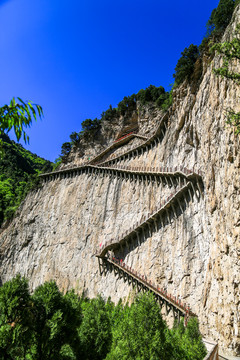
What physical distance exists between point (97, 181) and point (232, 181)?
24.4m

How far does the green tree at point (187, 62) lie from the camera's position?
29859 mm

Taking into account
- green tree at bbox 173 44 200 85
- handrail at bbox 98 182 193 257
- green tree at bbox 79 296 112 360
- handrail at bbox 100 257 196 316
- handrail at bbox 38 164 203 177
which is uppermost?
green tree at bbox 173 44 200 85

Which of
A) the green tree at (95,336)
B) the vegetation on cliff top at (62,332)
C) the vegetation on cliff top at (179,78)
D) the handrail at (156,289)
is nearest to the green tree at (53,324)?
the vegetation on cliff top at (62,332)

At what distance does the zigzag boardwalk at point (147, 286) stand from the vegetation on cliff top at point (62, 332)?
6193mm

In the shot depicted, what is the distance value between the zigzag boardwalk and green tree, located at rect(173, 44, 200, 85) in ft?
69.8

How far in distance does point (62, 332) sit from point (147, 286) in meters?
12.0

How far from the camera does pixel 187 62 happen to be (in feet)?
99.4

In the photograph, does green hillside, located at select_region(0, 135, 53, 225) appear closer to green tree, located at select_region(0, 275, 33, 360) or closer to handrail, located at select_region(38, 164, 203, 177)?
handrail, located at select_region(38, 164, 203, 177)

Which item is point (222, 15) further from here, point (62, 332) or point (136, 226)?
point (62, 332)

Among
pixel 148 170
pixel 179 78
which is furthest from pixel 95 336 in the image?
pixel 179 78

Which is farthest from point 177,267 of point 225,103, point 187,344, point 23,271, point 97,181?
point 23,271

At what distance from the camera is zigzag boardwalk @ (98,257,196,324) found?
20828mm

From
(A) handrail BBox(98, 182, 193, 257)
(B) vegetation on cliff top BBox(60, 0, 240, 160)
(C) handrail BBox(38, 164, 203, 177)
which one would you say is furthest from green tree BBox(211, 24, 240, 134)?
(A) handrail BBox(98, 182, 193, 257)

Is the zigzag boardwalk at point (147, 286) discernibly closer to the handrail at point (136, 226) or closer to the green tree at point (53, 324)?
the handrail at point (136, 226)
